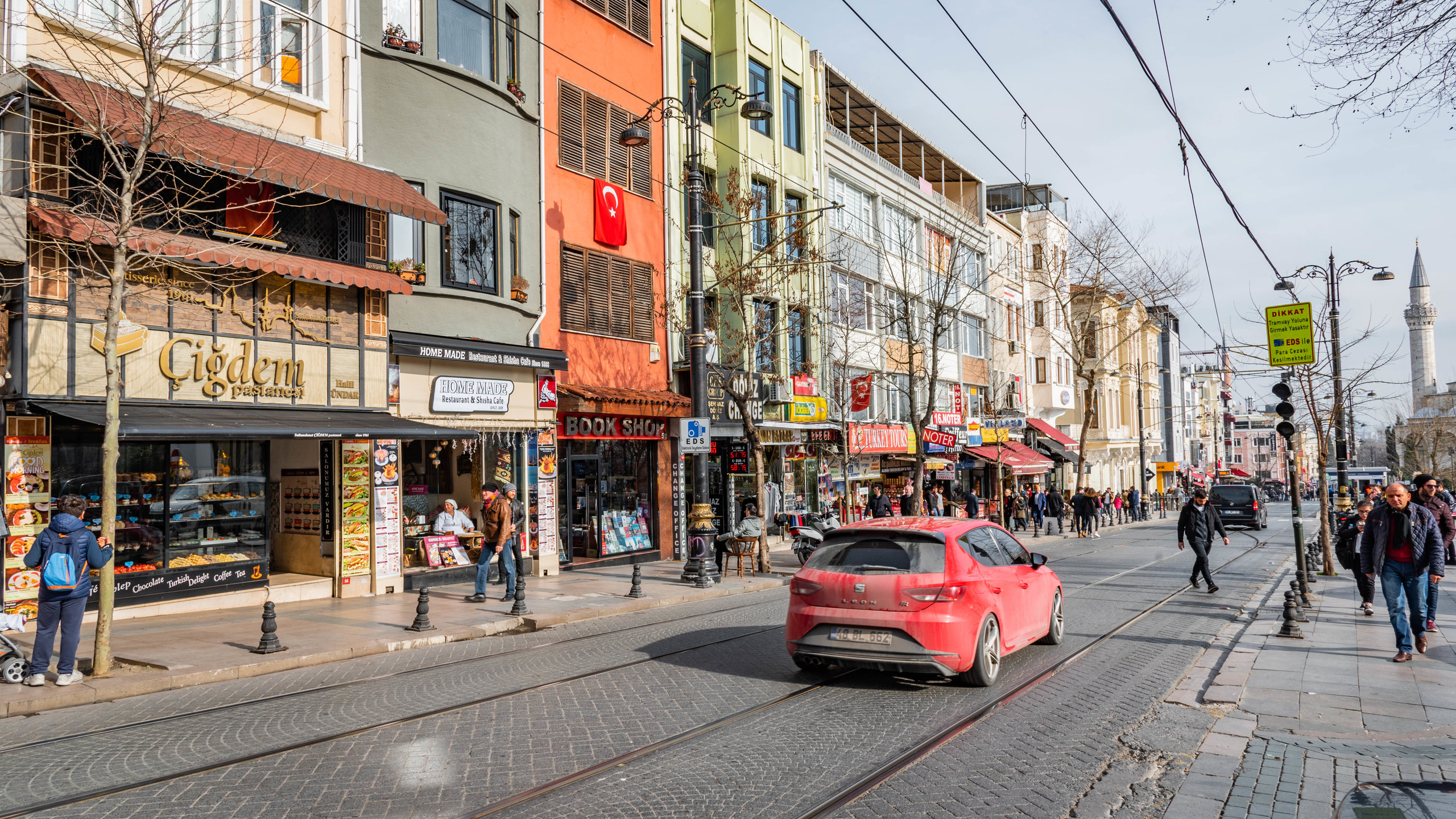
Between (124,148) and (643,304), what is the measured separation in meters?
11.4

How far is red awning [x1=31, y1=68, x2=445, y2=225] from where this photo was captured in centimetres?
1041

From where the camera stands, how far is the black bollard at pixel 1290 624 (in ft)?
34.5

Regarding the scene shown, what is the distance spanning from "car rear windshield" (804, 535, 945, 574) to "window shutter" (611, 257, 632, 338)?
13.0 metres

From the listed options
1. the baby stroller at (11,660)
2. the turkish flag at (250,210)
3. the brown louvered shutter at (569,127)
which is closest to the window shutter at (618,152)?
the brown louvered shutter at (569,127)

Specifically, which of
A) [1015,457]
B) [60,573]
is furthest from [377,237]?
[1015,457]

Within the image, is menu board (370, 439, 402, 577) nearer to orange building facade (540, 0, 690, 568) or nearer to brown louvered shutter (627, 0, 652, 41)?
orange building facade (540, 0, 690, 568)

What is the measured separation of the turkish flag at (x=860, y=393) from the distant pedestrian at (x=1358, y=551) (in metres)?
12.9

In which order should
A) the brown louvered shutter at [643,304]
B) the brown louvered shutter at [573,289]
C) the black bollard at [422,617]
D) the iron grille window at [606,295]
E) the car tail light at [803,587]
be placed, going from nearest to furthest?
1. the car tail light at [803,587]
2. the black bollard at [422,617]
3. the brown louvered shutter at [573,289]
4. the iron grille window at [606,295]
5. the brown louvered shutter at [643,304]

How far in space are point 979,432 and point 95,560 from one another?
31629 millimetres

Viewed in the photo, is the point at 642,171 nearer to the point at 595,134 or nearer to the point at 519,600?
the point at 595,134

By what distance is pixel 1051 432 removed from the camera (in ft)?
156

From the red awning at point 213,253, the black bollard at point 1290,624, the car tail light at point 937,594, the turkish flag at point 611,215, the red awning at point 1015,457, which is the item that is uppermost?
the turkish flag at point 611,215

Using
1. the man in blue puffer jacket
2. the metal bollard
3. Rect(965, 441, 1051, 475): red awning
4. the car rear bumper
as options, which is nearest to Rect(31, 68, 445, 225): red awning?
the man in blue puffer jacket

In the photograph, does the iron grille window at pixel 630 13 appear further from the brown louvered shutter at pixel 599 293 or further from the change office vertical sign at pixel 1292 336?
the change office vertical sign at pixel 1292 336
